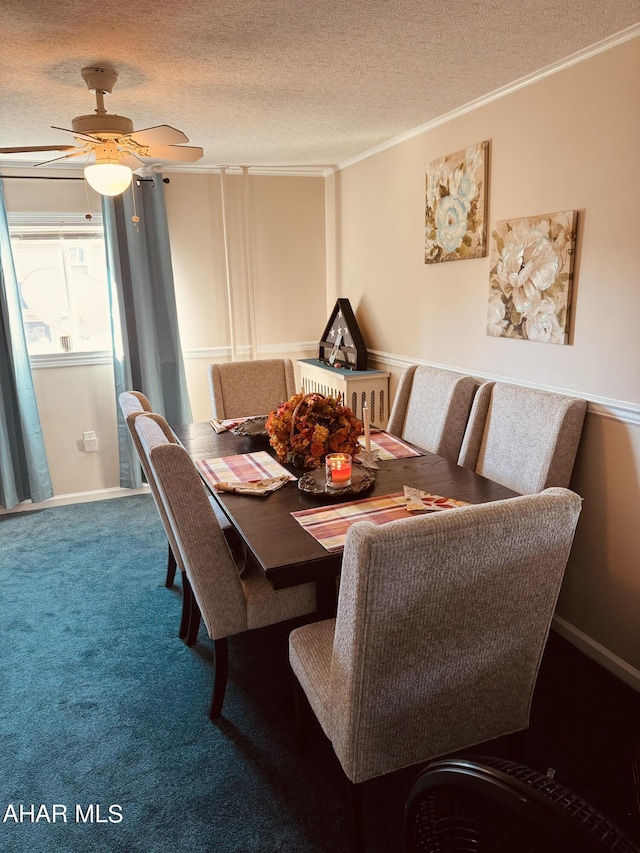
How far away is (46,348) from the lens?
428 centimetres

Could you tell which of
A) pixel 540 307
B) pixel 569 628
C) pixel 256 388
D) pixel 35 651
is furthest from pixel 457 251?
pixel 35 651

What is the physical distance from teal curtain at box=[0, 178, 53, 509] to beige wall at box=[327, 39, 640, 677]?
2758 millimetres

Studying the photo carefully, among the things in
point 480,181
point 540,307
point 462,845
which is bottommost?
point 462,845

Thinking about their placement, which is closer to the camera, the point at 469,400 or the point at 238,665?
the point at 238,665

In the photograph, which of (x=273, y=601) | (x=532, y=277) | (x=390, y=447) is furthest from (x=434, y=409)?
(x=273, y=601)

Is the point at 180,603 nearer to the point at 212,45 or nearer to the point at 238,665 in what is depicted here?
the point at 238,665

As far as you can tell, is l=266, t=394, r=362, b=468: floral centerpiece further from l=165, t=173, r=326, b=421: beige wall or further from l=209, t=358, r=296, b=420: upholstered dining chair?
l=165, t=173, r=326, b=421: beige wall

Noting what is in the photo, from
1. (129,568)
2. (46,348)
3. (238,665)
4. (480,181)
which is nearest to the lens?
(238,665)

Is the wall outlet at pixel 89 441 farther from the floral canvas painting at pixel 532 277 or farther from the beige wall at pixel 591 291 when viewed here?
the floral canvas painting at pixel 532 277

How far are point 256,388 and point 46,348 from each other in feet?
5.59

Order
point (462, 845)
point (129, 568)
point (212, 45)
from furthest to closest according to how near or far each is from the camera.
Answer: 1. point (129, 568)
2. point (212, 45)
3. point (462, 845)

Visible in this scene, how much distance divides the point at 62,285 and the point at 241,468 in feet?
8.65

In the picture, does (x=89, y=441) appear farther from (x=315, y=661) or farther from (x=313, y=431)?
(x=315, y=661)

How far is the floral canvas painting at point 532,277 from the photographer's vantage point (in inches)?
93.4
